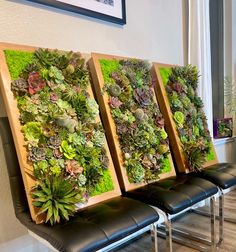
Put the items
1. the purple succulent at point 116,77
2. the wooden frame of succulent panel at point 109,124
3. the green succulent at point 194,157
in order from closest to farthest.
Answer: the wooden frame of succulent panel at point 109,124 → the purple succulent at point 116,77 → the green succulent at point 194,157

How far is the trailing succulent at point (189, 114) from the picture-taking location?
2.12 m

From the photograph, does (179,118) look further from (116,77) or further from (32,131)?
(32,131)

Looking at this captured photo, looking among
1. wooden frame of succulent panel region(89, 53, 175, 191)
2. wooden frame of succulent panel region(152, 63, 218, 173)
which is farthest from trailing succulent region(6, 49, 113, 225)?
wooden frame of succulent panel region(152, 63, 218, 173)

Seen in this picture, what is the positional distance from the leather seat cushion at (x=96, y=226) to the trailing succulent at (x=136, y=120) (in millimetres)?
386

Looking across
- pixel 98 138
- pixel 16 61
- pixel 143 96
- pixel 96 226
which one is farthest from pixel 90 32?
pixel 96 226

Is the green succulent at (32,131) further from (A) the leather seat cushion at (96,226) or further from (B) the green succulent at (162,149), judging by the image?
(B) the green succulent at (162,149)

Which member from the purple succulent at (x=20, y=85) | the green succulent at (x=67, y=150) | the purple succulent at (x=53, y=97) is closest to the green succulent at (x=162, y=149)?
the green succulent at (x=67, y=150)

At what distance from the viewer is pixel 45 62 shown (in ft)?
4.82

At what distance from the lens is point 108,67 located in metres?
1.82

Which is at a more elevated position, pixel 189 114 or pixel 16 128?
pixel 16 128

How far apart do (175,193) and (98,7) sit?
1.45 m

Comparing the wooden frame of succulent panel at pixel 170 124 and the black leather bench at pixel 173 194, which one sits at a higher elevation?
the wooden frame of succulent panel at pixel 170 124

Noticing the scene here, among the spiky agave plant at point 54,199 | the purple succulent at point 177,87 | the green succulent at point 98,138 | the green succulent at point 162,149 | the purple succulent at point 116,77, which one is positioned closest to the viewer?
the spiky agave plant at point 54,199

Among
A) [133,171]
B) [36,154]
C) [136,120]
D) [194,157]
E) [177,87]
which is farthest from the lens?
[177,87]
